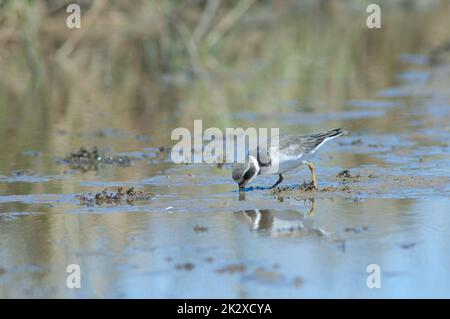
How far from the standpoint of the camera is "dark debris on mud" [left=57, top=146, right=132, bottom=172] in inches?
548

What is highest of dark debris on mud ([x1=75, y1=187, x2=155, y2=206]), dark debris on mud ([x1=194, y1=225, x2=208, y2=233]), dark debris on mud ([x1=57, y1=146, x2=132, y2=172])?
dark debris on mud ([x1=57, y1=146, x2=132, y2=172])

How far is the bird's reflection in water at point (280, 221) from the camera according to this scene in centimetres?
968

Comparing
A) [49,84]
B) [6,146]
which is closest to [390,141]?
[6,146]

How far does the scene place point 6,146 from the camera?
15758 mm

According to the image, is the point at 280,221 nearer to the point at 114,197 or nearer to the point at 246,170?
the point at 246,170

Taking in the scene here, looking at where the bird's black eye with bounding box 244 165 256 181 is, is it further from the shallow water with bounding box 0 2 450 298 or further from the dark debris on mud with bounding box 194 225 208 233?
the dark debris on mud with bounding box 194 225 208 233

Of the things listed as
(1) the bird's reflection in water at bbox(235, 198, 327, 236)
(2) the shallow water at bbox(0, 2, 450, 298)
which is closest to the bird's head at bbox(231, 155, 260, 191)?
(2) the shallow water at bbox(0, 2, 450, 298)

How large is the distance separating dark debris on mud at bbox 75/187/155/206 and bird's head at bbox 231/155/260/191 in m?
1.05

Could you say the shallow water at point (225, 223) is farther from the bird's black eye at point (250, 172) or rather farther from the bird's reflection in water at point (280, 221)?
the bird's black eye at point (250, 172)

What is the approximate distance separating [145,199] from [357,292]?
412 cm

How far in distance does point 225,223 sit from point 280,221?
58 cm

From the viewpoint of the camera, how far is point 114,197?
11.3m

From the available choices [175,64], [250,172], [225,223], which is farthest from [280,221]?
[175,64]
